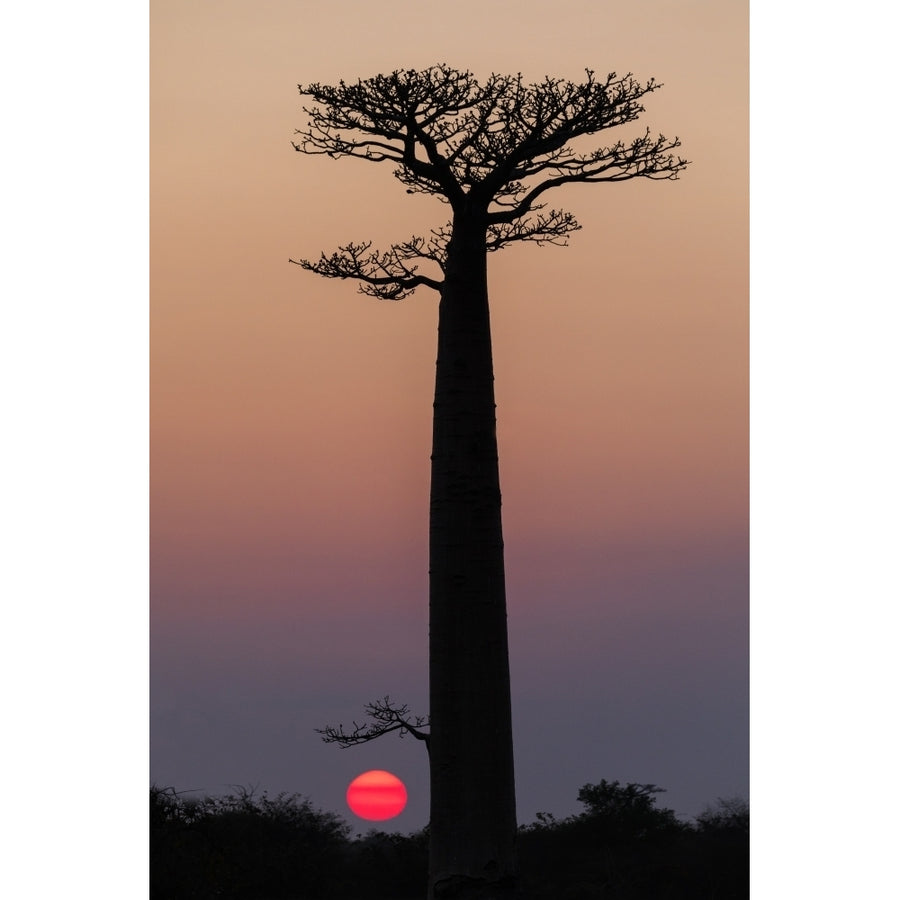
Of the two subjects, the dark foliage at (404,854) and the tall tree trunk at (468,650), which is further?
the dark foliage at (404,854)

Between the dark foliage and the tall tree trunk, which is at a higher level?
the tall tree trunk

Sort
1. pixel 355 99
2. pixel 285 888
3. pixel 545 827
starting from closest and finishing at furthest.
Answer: pixel 355 99 < pixel 285 888 < pixel 545 827

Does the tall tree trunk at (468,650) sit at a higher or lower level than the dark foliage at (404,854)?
higher

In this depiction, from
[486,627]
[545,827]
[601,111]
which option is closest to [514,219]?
[601,111]
